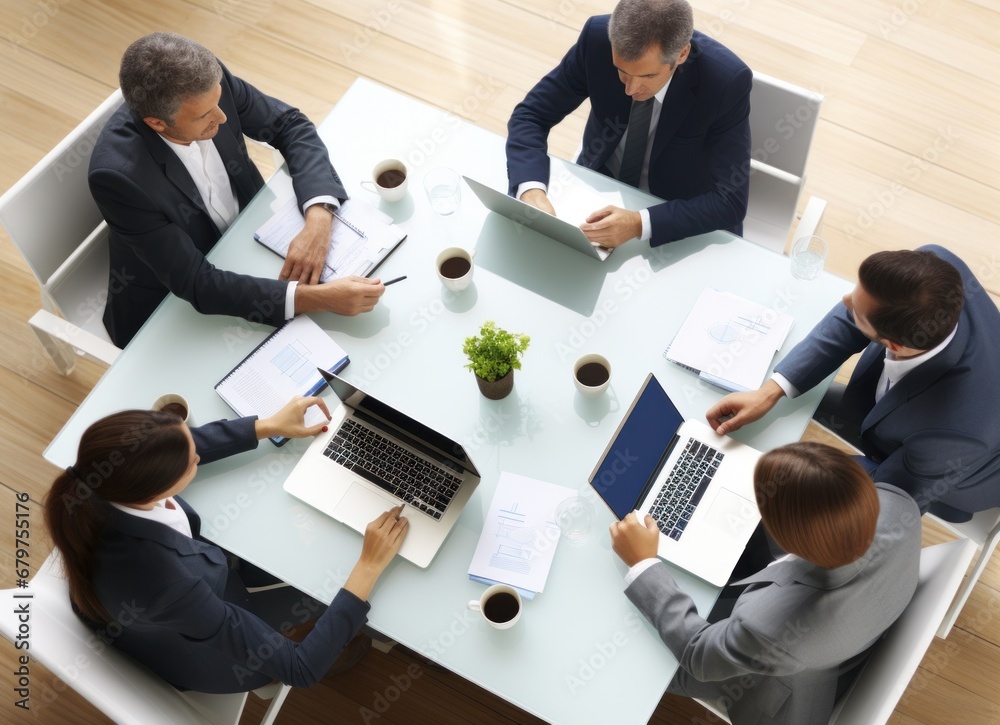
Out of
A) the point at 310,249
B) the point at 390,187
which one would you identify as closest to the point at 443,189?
the point at 390,187

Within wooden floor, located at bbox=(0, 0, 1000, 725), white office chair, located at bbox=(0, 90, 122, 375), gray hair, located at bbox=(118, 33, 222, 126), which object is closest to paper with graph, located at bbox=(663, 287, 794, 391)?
wooden floor, located at bbox=(0, 0, 1000, 725)

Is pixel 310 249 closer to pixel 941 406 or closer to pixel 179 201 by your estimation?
pixel 179 201

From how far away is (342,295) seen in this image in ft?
7.35

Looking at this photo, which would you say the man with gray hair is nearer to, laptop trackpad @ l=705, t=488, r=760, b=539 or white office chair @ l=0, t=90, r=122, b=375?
white office chair @ l=0, t=90, r=122, b=375

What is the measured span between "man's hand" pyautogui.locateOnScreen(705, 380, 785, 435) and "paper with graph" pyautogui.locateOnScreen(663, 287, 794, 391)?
0.06m

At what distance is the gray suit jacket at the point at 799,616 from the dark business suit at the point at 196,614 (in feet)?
2.16

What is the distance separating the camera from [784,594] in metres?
1.75

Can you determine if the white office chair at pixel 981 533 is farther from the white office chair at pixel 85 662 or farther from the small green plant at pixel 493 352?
the white office chair at pixel 85 662

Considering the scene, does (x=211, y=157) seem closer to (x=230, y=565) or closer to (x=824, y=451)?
(x=230, y=565)

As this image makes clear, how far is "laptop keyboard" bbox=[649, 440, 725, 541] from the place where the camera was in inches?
78.2

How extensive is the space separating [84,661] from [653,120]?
6.49 ft

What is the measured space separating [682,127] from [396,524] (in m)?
1.35

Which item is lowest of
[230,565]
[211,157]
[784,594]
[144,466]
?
[230,565]

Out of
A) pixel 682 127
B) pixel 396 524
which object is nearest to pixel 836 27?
pixel 682 127
